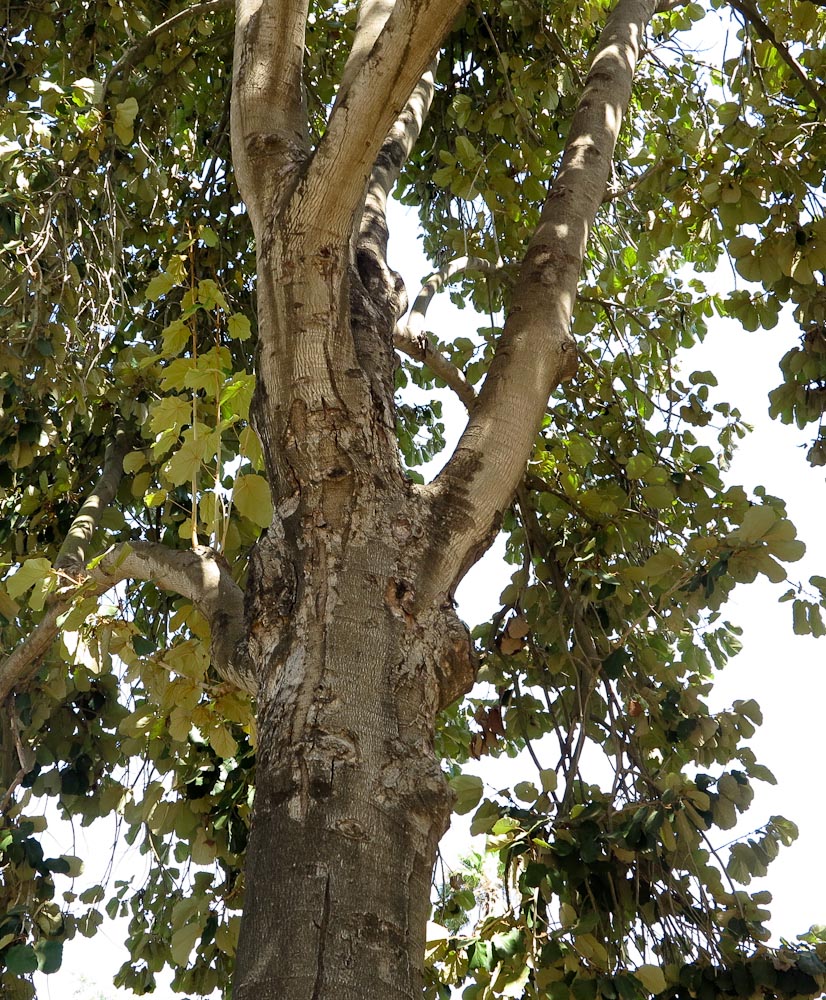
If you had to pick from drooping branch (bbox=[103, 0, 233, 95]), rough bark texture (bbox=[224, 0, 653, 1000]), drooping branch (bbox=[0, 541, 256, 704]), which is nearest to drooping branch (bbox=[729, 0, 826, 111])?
rough bark texture (bbox=[224, 0, 653, 1000])

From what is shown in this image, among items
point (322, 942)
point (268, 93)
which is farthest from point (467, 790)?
point (268, 93)

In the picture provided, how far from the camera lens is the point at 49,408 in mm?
3719

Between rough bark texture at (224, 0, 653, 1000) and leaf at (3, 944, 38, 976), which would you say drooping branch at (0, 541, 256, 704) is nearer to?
rough bark texture at (224, 0, 653, 1000)

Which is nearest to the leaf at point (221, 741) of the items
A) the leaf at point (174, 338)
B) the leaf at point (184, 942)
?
the leaf at point (184, 942)

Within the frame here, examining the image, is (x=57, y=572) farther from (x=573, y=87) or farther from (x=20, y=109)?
(x=573, y=87)

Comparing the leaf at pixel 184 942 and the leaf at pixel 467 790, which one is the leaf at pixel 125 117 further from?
the leaf at pixel 184 942

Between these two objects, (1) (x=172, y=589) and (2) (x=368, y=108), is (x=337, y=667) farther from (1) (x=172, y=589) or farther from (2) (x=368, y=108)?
(2) (x=368, y=108)

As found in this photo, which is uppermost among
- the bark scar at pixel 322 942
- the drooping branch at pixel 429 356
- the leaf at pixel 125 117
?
the leaf at pixel 125 117

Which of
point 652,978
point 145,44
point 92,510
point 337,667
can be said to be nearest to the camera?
point 337,667

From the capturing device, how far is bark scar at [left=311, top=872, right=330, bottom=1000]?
1.22m

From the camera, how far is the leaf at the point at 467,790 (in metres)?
2.27

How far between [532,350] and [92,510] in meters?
1.58

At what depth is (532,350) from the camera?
2178 millimetres

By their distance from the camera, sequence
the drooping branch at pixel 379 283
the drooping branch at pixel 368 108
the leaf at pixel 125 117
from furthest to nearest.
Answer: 1. the leaf at pixel 125 117
2. the drooping branch at pixel 379 283
3. the drooping branch at pixel 368 108
